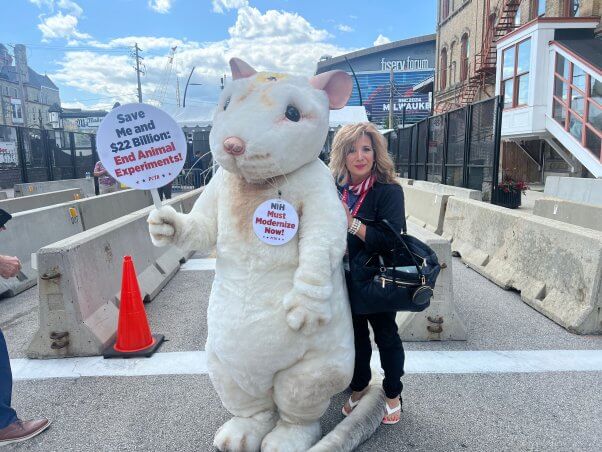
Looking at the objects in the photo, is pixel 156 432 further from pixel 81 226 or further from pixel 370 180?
pixel 81 226

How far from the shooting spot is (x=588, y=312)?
13.8ft

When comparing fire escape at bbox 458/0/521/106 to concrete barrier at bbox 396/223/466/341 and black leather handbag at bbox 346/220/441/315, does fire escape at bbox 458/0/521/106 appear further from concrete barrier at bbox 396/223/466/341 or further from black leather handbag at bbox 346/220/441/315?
black leather handbag at bbox 346/220/441/315

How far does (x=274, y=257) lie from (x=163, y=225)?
63 cm

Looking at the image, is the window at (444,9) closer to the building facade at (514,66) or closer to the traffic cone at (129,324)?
the building facade at (514,66)

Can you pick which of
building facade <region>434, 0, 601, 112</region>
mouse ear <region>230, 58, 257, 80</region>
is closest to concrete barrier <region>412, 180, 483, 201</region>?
mouse ear <region>230, 58, 257, 80</region>

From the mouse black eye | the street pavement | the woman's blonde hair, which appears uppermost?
the mouse black eye

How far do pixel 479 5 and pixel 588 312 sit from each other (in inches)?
898

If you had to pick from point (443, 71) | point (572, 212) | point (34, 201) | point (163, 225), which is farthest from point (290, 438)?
point (443, 71)

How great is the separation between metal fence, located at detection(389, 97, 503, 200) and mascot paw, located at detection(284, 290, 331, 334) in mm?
8425

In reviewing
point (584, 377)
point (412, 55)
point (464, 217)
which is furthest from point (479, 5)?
point (412, 55)

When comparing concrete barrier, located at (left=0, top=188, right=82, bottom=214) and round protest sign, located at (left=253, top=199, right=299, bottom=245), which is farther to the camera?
concrete barrier, located at (left=0, top=188, right=82, bottom=214)

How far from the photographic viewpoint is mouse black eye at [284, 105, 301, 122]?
A: 237cm

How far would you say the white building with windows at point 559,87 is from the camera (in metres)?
12.7

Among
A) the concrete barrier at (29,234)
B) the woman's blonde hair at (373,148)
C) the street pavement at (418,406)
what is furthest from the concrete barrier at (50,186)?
the woman's blonde hair at (373,148)
